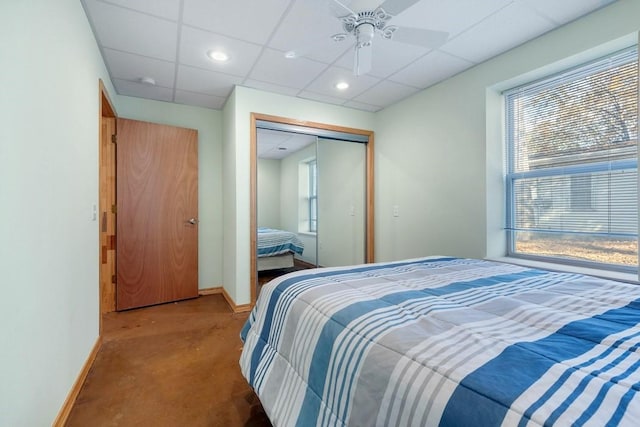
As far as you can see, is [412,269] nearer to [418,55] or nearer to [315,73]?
[418,55]

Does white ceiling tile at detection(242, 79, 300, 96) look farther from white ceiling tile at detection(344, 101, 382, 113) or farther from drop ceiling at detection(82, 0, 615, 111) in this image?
white ceiling tile at detection(344, 101, 382, 113)

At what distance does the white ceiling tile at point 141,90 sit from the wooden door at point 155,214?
35cm

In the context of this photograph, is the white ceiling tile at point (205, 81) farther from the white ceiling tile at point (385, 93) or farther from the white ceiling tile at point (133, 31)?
the white ceiling tile at point (385, 93)

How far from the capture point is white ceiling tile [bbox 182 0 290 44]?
1.88m

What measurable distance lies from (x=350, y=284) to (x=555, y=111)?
7.67 feet

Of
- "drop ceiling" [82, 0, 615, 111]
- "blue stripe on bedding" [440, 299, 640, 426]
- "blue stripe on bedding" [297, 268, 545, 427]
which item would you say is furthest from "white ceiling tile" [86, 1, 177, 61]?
"blue stripe on bedding" [440, 299, 640, 426]

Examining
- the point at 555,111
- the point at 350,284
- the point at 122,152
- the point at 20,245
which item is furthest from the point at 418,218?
the point at 122,152

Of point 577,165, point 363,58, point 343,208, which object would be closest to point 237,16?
point 363,58

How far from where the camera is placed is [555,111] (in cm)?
233

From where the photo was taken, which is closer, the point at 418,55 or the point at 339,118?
the point at 418,55

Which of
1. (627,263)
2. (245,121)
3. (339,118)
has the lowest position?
(627,263)

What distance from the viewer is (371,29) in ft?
5.44

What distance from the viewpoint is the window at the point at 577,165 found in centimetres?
197

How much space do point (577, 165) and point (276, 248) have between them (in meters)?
3.11
